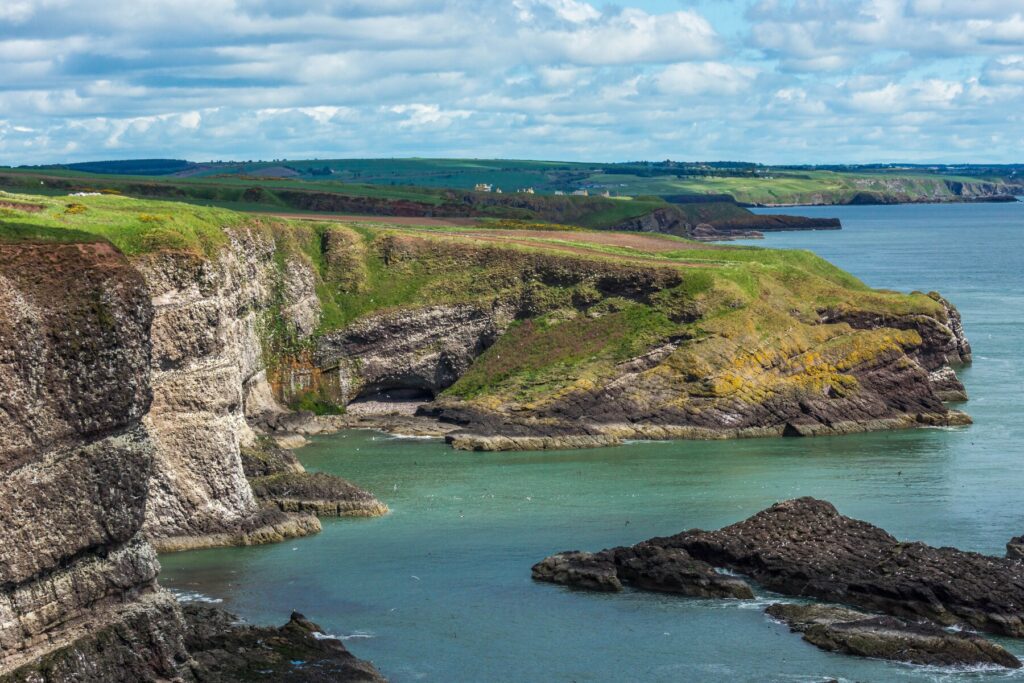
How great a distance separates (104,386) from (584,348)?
6060 centimetres

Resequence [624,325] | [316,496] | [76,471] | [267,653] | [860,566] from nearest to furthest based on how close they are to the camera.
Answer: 1. [76,471]
2. [267,653]
3. [860,566]
4. [316,496]
5. [624,325]

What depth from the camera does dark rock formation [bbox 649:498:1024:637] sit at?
169 ft

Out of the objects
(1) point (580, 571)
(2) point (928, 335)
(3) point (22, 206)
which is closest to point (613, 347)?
(2) point (928, 335)

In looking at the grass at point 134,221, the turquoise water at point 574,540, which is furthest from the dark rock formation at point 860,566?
the grass at point 134,221

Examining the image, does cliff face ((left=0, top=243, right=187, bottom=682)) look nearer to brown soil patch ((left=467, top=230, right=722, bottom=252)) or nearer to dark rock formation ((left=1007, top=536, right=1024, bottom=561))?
dark rock formation ((left=1007, top=536, right=1024, bottom=561))

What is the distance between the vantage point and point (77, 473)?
38.9m

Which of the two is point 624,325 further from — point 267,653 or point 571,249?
point 267,653

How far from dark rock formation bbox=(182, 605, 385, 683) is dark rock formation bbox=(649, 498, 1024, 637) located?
15591 mm

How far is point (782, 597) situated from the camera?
5506 centimetres

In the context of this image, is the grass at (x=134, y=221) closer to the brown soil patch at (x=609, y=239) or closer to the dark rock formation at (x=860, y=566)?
the dark rock formation at (x=860, y=566)

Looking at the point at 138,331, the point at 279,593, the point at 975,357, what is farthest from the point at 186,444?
the point at 975,357

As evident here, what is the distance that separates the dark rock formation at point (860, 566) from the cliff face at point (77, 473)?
23.4 m

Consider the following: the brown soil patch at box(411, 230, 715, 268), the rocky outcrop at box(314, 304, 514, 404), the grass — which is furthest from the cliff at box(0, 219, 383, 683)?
the brown soil patch at box(411, 230, 715, 268)

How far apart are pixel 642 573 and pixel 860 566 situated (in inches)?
301
